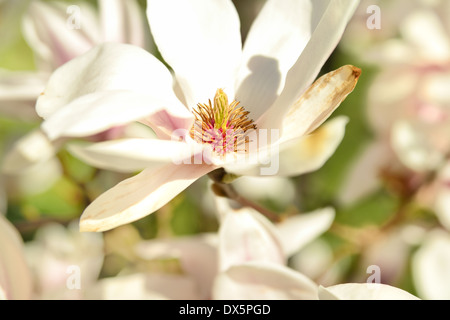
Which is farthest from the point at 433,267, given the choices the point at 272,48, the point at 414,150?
the point at 272,48

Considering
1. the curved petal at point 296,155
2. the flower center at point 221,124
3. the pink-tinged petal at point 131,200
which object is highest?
the flower center at point 221,124

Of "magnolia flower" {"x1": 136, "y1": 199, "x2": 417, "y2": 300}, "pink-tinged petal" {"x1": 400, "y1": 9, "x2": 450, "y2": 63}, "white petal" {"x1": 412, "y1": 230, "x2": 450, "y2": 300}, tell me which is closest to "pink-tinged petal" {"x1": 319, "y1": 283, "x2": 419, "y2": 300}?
"magnolia flower" {"x1": 136, "y1": 199, "x2": 417, "y2": 300}

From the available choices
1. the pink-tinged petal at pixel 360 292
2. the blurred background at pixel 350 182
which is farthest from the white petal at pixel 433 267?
the pink-tinged petal at pixel 360 292

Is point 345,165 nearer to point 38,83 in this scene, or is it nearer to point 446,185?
point 446,185

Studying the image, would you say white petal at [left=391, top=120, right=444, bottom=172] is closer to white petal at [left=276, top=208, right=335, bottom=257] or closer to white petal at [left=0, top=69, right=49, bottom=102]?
white petal at [left=276, top=208, right=335, bottom=257]

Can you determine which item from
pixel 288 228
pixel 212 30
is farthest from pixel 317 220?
pixel 212 30

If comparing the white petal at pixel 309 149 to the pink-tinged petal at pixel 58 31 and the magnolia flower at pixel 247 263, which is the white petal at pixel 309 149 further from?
the pink-tinged petal at pixel 58 31

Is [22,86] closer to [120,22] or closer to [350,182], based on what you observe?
[120,22]
